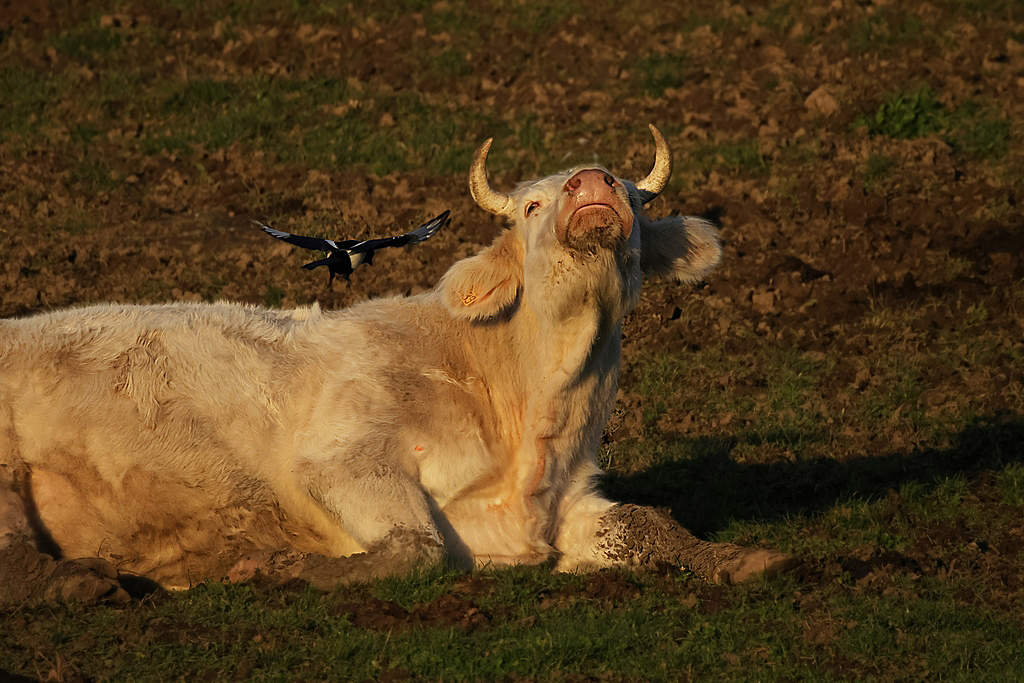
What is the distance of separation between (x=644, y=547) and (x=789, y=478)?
5.78ft

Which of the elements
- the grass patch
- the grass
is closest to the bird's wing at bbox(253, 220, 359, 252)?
the grass

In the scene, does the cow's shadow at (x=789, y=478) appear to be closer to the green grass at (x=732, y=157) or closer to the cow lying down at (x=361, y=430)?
the cow lying down at (x=361, y=430)

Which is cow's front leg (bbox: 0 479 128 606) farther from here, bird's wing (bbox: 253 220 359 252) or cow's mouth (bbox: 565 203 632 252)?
cow's mouth (bbox: 565 203 632 252)

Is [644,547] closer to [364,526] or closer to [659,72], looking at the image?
[364,526]

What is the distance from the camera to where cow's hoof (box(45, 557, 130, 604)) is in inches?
235

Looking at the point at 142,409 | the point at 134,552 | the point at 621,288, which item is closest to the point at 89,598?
the point at 134,552

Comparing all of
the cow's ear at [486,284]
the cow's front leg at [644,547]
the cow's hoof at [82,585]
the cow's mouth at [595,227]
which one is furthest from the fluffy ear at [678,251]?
the cow's hoof at [82,585]

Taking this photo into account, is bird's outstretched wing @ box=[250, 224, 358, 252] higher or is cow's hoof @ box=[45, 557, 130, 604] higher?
bird's outstretched wing @ box=[250, 224, 358, 252]

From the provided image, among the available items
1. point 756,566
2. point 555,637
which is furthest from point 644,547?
point 555,637

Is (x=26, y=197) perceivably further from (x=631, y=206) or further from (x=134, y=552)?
(x=631, y=206)

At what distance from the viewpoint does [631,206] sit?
6691mm

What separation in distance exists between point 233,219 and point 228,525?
6.11m

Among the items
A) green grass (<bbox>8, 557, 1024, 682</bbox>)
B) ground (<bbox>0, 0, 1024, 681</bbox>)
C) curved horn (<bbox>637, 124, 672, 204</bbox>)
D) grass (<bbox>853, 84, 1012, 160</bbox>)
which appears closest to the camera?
green grass (<bbox>8, 557, 1024, 682</bbox>)

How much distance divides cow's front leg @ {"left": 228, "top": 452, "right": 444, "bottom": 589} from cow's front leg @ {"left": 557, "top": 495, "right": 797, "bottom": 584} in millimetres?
867
